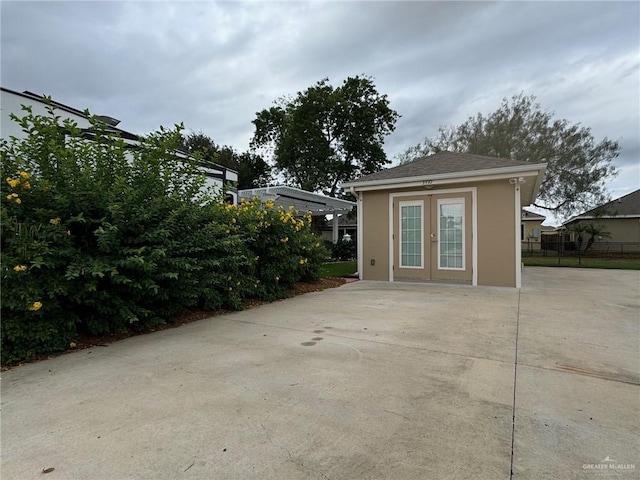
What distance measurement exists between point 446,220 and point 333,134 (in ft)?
55.6

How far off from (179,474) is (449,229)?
26.7ft

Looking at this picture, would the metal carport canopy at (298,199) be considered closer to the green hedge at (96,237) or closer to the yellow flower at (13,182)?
the green hedge at (96,237)

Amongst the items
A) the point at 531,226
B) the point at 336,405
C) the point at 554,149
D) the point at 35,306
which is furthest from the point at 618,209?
the point at 35,306

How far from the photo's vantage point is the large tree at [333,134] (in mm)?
23172

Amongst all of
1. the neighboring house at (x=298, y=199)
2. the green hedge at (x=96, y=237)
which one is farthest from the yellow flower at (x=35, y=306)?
the neighboring house at (x=298, y=199)

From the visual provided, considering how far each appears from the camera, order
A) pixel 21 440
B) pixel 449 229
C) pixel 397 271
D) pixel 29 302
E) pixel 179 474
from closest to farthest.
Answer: pixel 179 474 < pixel 21 440 < pixel 29 302 < pixel 449 229 < pixel 397 271

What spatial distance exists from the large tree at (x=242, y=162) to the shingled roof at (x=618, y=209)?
23455mm

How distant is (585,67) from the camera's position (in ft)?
35.9

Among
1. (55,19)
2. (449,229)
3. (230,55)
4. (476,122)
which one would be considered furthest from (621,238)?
(55,19)

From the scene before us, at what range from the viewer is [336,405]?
234 centimetres

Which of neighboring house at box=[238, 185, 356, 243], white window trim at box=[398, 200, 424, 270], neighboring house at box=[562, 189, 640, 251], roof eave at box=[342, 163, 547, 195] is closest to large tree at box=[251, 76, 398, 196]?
neighboring house at box=[238, 185, 356, 243]

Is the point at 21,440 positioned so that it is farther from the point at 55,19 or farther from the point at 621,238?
the point at 621,238

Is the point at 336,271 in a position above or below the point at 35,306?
below

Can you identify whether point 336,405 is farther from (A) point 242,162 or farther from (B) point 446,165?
(A) point 242,162
